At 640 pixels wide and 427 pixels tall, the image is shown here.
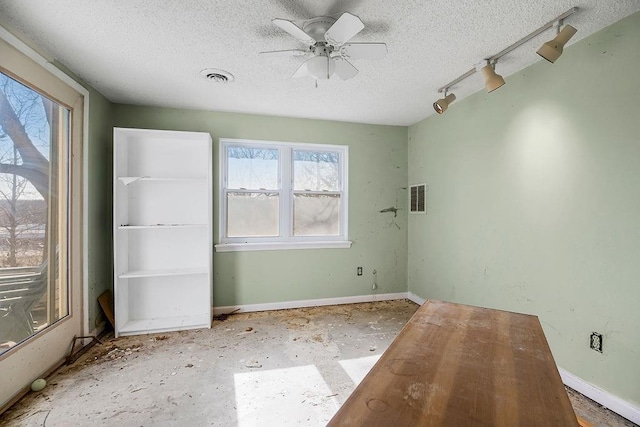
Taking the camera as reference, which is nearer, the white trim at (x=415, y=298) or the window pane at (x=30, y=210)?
the window pane at (x=30, y=210)

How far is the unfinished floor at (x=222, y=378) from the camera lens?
1.75 meters

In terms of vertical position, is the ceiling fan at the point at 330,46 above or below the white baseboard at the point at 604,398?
above

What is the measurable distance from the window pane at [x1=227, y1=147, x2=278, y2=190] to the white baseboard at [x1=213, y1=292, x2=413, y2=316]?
1.44 m

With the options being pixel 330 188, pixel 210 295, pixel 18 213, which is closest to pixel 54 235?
pixel 18 213

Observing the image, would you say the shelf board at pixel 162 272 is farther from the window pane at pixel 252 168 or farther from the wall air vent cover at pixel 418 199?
the wall air vent cover at pixel 418 199

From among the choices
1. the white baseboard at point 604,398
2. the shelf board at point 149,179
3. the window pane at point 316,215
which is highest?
the shelf board at point 149,179

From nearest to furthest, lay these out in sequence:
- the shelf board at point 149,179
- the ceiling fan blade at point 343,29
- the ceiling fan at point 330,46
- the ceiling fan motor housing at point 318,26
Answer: the ceiling fan blade at point 343,29 → the ceiling fan at point 330,46 → the ceiling fan motor housing at point 318,26 → the shelf board at point 149,179

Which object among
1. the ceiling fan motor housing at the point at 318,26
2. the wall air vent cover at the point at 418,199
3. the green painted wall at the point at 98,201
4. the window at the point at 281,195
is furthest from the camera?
the wall air vent cover at the point at 418,199

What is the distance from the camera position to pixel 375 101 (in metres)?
3.06

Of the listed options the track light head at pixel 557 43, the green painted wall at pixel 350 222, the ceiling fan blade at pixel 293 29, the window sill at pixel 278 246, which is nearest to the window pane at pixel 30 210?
the green painted wall at pixel 350 222

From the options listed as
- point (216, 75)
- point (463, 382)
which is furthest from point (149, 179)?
point (463, 382)

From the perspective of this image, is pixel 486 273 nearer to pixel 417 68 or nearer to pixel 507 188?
pixel 507 188

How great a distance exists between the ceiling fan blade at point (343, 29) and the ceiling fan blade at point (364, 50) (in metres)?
0.07

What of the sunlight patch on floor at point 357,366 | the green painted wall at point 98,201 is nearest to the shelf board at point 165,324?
the green painted wall at point 98,201
